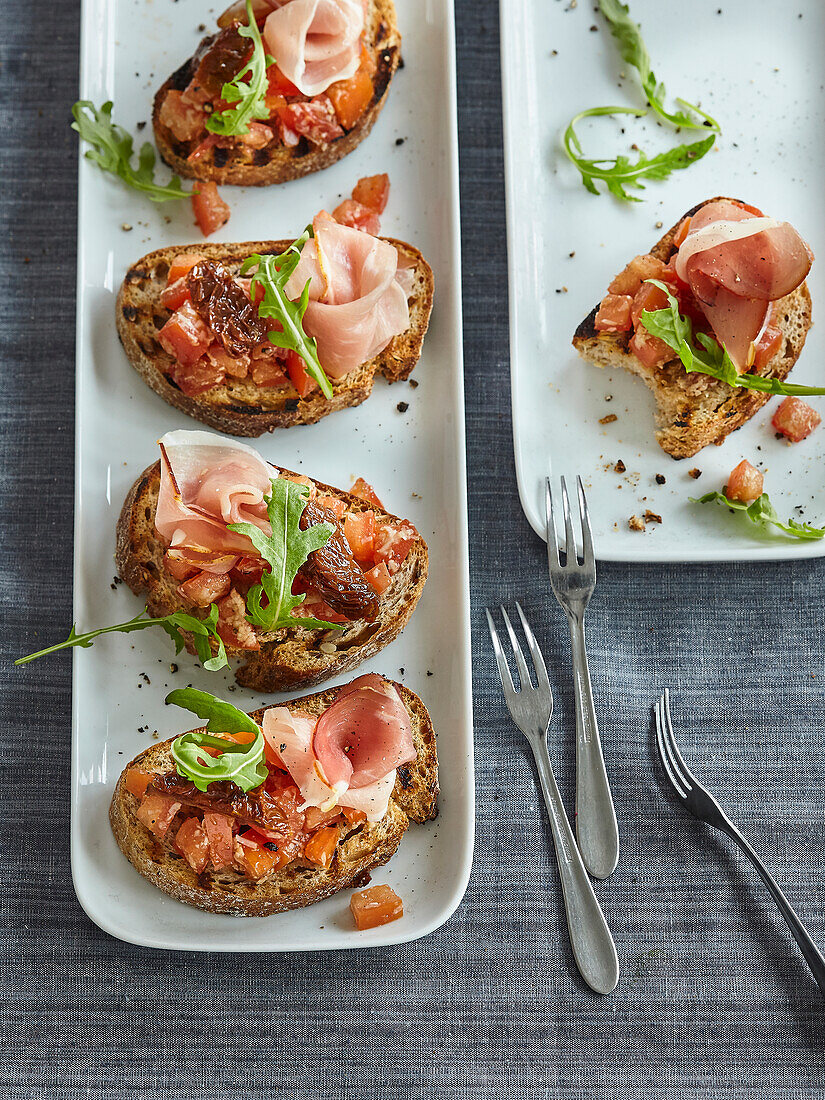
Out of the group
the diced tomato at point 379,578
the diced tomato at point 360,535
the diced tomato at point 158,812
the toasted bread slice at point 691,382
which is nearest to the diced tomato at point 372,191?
the toasted bread slice at point 691,382

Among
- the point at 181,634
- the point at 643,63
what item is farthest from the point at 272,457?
the point at 643,63

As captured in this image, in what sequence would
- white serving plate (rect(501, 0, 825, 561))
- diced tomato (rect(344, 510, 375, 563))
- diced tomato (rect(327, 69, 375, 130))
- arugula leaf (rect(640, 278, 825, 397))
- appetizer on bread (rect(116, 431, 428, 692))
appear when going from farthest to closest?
1. white serving plate (rect(501, 0, 825, 561))
2. diced tomato (rect(327, 69, 375, 130))
3. arugula leaf (rect(640, 278, 825, 397))
4. diced tomato (rect(344, 510, 375, 563))
5. appetizer on bread (rect(116, 431, 428, 692))

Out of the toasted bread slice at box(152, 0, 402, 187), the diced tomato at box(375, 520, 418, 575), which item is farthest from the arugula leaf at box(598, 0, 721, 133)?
the diced tomato at box(375, 520, 418, 575)

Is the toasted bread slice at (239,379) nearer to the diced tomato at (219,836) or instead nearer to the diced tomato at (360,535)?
the diced tomato at (360,535)

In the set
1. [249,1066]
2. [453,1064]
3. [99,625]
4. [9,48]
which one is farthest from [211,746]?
[9,48]

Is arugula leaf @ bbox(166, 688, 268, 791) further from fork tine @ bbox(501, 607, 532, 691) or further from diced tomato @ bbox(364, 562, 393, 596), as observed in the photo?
fork tine @ bbox(501, 607, 532, 691)
